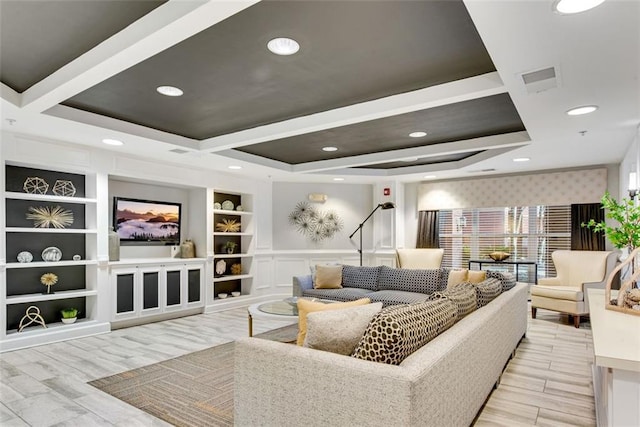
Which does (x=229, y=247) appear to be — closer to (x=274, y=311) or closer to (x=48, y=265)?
(x=48, y=265)

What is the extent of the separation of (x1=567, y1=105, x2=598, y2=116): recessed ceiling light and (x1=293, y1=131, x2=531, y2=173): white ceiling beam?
1.07m

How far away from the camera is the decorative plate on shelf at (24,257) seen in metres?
4.30

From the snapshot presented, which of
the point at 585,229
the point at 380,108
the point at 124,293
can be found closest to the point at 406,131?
the point at 380,108

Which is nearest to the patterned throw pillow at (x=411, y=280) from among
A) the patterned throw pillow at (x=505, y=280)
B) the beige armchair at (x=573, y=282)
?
the patterned throw pillow at (x=505, y=280)

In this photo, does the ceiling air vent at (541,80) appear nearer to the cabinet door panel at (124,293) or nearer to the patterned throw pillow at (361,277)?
the patterned throw pillow at (361,277)

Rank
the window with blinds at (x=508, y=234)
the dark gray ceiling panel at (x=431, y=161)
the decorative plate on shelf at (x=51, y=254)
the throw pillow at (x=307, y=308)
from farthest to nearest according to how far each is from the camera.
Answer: the window with blinds at (x=508, y=234)
the dark gray ceiling panel at (x=431, y=161)
the decorative plate on shelf at (x=51, y=254)
the throw pillow at (x=307, y=308)

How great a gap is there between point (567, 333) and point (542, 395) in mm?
2221

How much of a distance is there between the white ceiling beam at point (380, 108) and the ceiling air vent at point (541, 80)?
0.68 feet

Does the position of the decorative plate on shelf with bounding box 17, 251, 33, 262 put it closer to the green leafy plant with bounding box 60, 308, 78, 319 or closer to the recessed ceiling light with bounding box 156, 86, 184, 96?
the green leafy plant with bounding box 60, 308, 78, 319

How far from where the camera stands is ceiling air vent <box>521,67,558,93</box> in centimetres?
247

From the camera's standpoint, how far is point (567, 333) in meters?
4.73

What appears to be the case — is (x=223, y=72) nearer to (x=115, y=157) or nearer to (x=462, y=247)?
(x=115, y=157)

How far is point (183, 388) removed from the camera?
3.07m

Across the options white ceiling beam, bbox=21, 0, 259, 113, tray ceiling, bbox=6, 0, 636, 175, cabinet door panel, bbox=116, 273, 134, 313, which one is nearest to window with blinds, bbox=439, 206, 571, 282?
tray ceiling, bbox=6, 0, 636, 175
